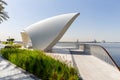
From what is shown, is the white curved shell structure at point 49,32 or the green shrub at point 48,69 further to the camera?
the white curved shell structure at point 49,32

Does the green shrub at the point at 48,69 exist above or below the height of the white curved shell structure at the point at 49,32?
below

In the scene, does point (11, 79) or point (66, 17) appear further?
point (66, 17)

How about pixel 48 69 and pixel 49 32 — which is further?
pixel 49 32

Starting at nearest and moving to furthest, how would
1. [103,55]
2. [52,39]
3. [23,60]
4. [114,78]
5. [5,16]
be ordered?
[114,78] < [23,60] < [103,55] < [52,39] < [5,16]

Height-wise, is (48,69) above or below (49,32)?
below

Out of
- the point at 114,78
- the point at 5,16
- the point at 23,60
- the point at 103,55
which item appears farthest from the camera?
the point at 5,16

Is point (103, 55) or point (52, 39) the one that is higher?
point (52, 39)

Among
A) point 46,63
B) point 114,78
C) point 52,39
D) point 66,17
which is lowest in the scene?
point 114,78

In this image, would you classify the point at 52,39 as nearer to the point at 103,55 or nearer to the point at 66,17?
the point at 66,17

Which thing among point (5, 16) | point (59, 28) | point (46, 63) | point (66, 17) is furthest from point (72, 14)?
point (46, 63)

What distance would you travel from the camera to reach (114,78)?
885cm

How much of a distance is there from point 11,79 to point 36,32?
1400cm

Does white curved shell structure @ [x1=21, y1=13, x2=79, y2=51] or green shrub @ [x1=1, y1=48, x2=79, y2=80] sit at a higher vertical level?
white curved shell structure @ [x1=21, y1=13, x2=79, y2=51]

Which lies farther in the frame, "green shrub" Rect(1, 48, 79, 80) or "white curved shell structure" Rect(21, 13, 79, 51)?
"white curved shell structure" Rect(21, 13, 79, 51)
